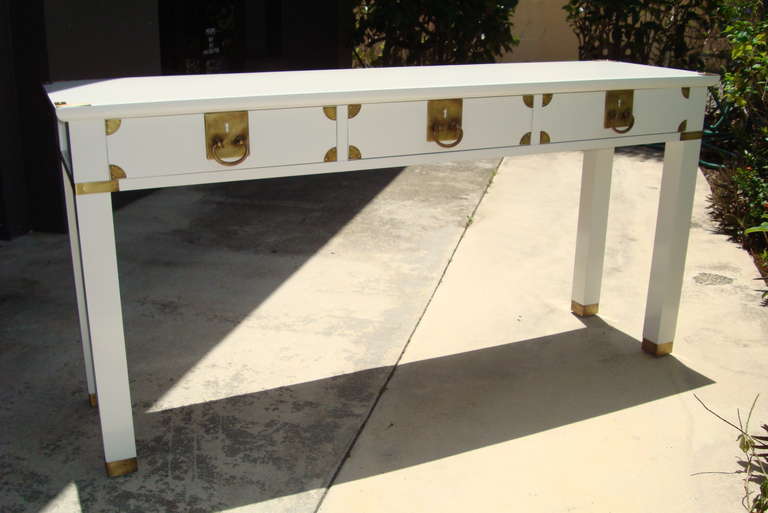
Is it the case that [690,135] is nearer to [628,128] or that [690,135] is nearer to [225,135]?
[628,128]

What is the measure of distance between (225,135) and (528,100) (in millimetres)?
930

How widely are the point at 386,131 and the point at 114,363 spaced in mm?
960

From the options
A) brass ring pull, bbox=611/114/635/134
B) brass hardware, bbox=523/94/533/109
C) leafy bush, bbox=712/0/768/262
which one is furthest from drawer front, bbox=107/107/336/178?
leafy bush, bbox=712/0/768/262

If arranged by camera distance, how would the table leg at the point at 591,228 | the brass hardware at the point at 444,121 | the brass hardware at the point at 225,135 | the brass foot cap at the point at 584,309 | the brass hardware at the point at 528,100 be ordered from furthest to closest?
1. the brass foot cap at the point at 584,309
2. the table leg at the point at 591,228
3. the brass hardware at the point at 528,100
4. the brass hardware at the point at 444,121
5. the brass hardware at the point at 225,135

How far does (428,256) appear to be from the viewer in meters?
4.08

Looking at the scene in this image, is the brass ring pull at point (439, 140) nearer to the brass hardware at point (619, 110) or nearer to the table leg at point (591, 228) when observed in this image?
the brass hardware at point (619, 110)

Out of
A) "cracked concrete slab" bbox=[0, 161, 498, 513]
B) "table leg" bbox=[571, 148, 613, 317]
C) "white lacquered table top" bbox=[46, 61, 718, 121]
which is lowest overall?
"cracked concrete slab" bbox=[0, 161, 498, 513]

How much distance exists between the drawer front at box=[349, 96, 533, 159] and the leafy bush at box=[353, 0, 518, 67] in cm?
546

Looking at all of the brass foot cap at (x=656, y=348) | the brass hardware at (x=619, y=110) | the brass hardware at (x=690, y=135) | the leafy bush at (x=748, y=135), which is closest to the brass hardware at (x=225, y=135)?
the brass hardware at (x=619, y=110)

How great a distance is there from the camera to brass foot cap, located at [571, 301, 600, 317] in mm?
3389

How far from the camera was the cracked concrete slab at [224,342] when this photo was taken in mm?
2223

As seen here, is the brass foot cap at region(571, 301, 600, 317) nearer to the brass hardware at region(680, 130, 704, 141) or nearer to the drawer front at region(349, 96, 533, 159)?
the brass hardware at region(680, 130, 704, 141)

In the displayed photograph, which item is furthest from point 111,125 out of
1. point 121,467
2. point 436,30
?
point 436,30

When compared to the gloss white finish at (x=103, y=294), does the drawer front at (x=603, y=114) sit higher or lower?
higher
